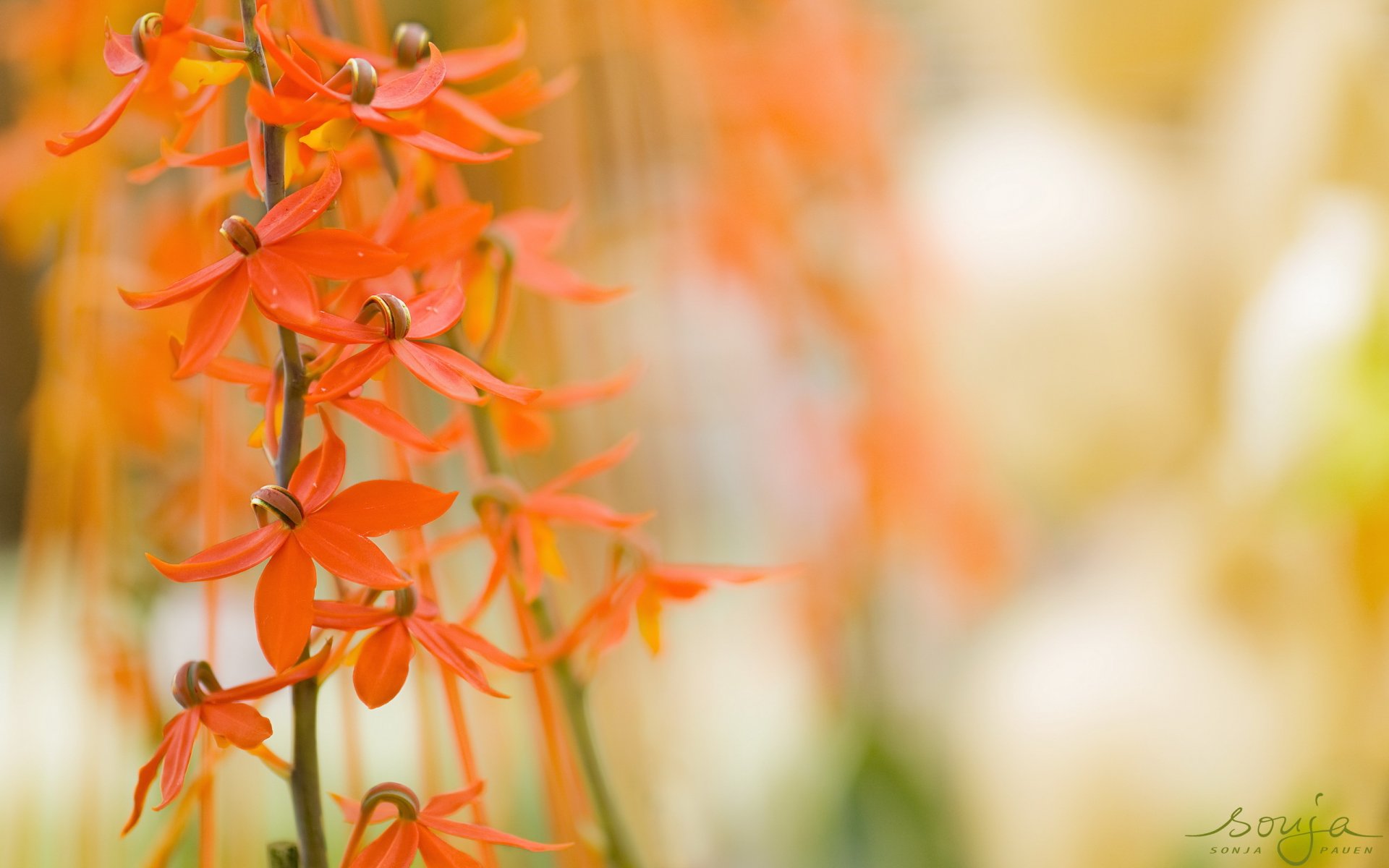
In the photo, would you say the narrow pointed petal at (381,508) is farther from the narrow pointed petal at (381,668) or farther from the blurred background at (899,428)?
the blurred background at (899,428)

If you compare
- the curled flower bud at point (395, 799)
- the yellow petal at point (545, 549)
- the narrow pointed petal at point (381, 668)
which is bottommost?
the curled flower bud at point (395, 799)

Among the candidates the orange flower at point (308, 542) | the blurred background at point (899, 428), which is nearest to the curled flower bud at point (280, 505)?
the orange flower at point (308, 542)

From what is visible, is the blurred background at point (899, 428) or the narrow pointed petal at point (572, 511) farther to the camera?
the blurred background at point (899, 428)

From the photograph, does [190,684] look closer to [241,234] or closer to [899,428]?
[241,234]

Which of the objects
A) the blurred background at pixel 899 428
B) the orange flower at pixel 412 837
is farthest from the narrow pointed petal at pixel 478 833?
the blurred background at pixel 899 428

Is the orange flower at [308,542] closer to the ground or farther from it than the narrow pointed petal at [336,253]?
closer to the ground


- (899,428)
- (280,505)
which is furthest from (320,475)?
(899,428)

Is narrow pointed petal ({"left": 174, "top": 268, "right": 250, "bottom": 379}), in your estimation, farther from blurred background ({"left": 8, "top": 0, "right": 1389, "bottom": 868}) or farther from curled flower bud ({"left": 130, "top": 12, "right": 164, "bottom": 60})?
blurred background ({"left": 8, "top": 0, "right": 1389, "bottom": 868})
